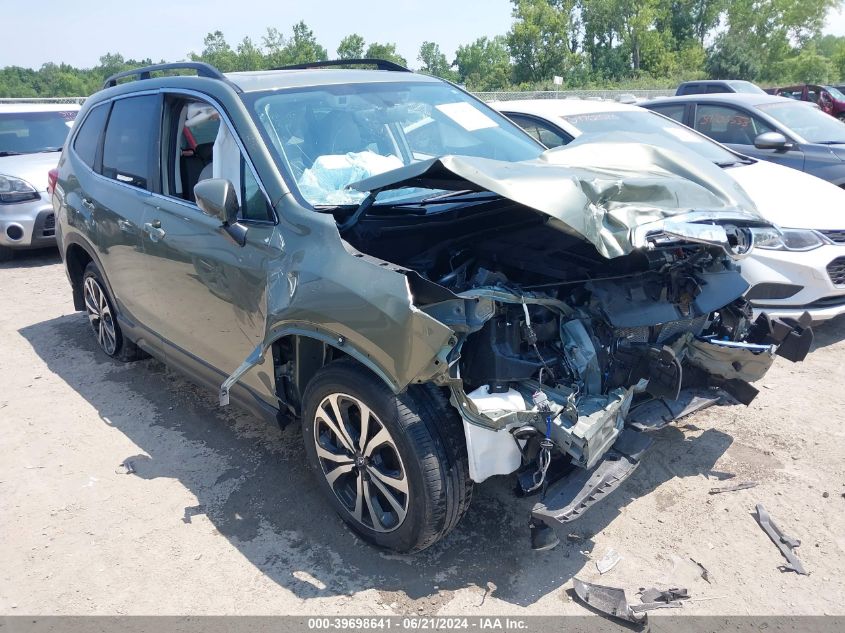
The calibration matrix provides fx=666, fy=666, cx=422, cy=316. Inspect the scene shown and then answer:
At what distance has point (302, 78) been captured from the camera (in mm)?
3697

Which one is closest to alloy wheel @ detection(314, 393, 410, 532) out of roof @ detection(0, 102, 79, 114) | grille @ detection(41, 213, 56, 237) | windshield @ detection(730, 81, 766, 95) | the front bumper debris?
the front bumper debris

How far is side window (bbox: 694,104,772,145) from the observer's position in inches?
318

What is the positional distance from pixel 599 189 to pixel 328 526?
6.55 feet

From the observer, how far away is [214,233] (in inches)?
133

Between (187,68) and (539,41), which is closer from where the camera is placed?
(187,68)

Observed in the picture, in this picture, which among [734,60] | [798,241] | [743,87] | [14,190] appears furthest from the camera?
[734,60]

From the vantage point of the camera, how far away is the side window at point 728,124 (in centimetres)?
809

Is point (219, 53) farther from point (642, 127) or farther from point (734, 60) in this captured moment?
point (642, 127)

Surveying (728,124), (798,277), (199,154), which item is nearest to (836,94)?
(728,124)

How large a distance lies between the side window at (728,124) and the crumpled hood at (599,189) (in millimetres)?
5413

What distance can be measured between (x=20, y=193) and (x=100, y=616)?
7.37 metres

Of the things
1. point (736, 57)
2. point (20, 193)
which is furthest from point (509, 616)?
point (736, 57)

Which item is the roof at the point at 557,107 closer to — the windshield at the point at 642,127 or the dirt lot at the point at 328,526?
the windshield at the point at 642,127

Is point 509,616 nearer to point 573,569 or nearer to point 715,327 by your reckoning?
point 573,569
